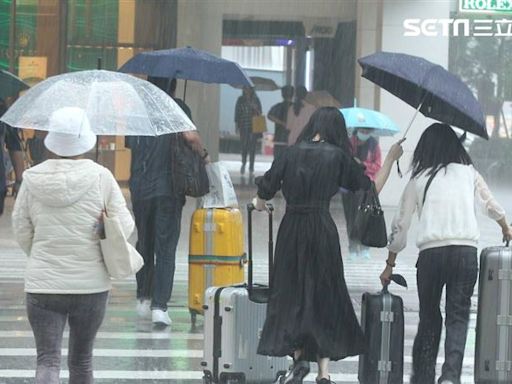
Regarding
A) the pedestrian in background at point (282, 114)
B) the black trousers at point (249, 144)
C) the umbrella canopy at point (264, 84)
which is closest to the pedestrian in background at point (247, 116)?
the black trousers at point (249, 144)

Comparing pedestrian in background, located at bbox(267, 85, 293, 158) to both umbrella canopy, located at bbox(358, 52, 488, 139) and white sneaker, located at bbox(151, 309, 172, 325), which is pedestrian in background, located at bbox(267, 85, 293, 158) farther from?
umbrella canopy, located at bbox(358, 52, 488, 139)

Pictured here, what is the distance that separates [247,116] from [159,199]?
11.5 metres

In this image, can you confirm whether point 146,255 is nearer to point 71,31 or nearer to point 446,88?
point 446,88

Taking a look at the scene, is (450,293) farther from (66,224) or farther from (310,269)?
(66,224)

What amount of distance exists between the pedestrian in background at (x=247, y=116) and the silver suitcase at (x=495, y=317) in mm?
13647

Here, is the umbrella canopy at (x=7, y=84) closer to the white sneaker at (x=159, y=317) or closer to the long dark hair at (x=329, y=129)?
the white sneaker at (x=159, y=317)

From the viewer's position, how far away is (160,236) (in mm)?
9328

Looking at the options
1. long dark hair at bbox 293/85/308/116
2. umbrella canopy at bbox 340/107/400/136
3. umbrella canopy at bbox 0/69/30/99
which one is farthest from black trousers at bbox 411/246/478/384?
long dark hair at bbox 293/85/308/116

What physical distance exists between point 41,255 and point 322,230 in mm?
1925

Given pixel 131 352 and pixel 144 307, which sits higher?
Answer: pixel 144 307

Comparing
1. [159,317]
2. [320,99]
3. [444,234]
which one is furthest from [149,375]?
[320,99]

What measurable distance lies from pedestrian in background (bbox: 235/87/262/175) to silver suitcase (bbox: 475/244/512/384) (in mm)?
13647

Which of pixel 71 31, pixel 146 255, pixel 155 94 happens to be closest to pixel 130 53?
pixel 71 31

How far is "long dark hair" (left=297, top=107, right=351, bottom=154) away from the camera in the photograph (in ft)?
23.1
